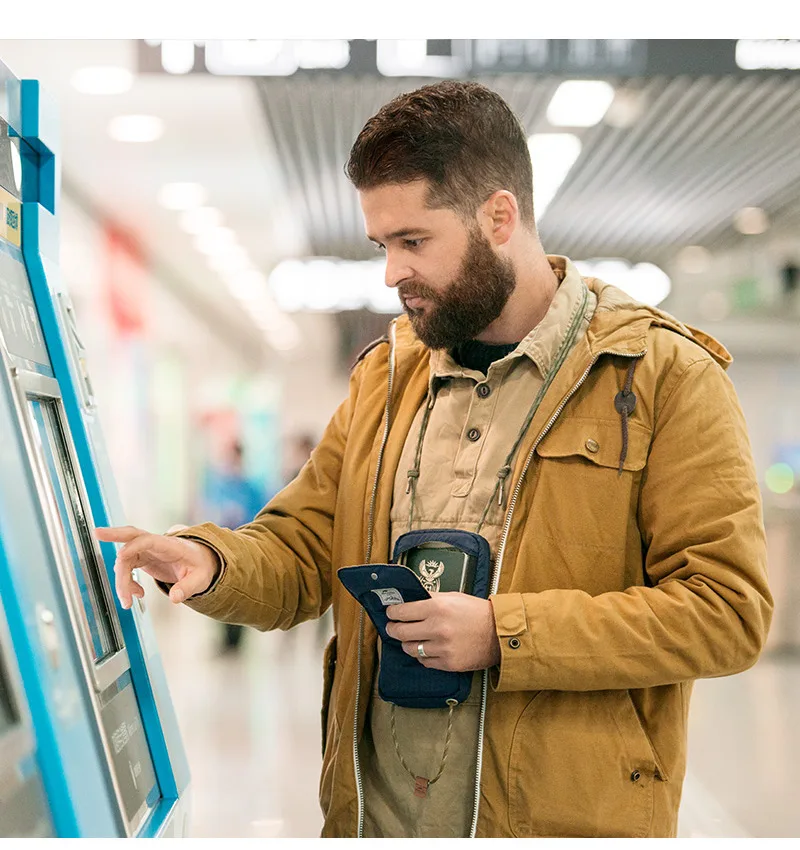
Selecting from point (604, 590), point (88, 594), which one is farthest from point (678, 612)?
point (88, 594)

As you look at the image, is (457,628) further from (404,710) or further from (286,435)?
(286,435)

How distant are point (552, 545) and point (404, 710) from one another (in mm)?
340

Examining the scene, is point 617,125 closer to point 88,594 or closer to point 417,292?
point 417,292

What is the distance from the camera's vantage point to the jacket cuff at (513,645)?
1.36m

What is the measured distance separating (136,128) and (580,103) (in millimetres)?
2928

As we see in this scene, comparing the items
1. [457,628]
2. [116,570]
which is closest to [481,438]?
[457,628]

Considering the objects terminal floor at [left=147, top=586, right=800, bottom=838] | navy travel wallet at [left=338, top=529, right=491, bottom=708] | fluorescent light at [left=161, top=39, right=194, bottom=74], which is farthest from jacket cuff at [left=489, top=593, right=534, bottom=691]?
terminal floor at [left=147, top=586, right=800, bottom=838]

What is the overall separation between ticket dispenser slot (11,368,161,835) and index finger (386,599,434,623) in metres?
0.40

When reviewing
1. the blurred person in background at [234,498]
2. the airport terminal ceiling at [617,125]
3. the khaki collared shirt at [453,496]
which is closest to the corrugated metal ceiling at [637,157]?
the airport terminal ceiling at [617,125]

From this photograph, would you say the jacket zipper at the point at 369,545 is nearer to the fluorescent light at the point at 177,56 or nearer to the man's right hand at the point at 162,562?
the man's right hand at the point at 162,562

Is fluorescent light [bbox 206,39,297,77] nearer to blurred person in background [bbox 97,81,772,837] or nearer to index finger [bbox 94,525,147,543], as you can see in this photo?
blurred person in background [bbox 97,81,772,837]

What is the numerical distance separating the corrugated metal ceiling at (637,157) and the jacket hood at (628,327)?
2235mm

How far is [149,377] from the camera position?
1042 cm

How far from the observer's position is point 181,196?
8297 mm
